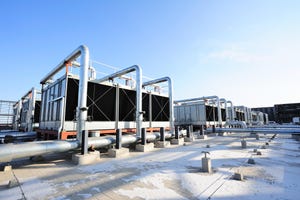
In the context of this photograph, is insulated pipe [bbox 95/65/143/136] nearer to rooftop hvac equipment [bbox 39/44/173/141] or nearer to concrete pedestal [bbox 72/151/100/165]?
rooftop hvac equipment [bbox 39/44/173/141]

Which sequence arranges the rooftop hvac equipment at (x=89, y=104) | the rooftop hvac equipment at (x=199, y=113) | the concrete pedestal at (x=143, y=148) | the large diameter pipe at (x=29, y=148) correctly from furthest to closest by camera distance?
the rooftop hvac equipment at (x=199, y=113) < the concrete pedestal at (x=143, y=148) < the rooftop hvac equipment at (x=89, y=104) < the large diameter pipe at (x=29, y=148)

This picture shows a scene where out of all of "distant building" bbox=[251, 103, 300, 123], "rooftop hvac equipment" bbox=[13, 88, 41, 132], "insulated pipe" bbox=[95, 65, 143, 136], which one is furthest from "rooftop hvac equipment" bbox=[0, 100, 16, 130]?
"distant building" bbox=[251, 103, 300, 123]

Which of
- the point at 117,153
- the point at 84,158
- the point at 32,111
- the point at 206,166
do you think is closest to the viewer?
the point at 206,166

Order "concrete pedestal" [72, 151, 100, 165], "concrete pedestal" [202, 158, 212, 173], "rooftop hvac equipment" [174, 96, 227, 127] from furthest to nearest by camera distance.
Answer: "rooftop hvac equipment" [174, 96, 227, 127]
"concrete pedestal" [72, 151, 100, 165]
"concrete pedestal" [202, 158, 212, 173]

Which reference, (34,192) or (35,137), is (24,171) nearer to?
(34,192)

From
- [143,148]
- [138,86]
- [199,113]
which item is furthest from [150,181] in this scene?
[199,113]

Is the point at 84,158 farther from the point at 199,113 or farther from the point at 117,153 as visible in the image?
the point at 199,113

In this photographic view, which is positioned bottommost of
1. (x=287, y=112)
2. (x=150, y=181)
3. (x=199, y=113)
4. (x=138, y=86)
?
(x=150, y=181)

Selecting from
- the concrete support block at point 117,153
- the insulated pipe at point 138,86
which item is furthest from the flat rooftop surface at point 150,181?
the insulated pipe at point 138,86

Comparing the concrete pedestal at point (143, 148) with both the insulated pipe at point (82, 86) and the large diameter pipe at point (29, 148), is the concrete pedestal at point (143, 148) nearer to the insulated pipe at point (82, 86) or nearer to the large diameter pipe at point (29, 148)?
the insulated pipe at point (82, 86)

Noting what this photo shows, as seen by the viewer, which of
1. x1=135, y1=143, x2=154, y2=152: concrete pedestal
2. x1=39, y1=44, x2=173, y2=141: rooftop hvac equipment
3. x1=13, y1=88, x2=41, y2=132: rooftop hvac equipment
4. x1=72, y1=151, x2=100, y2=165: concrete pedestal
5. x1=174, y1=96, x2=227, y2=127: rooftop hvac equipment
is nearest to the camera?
x1=72, y1=151, x2=100, y2=165: concrete pedestal

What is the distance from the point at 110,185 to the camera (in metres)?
4.25

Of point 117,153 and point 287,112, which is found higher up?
point 287,112

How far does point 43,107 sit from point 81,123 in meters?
7.49
